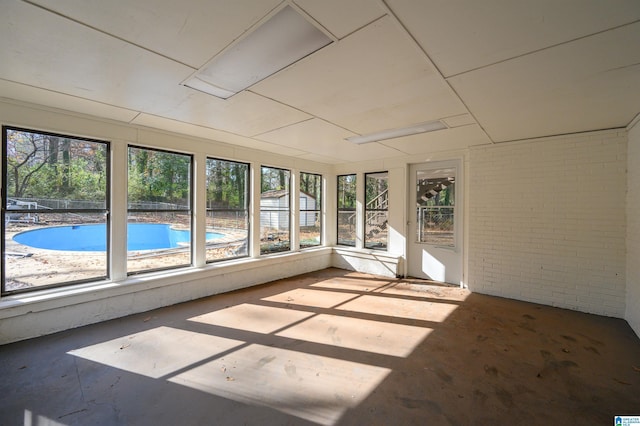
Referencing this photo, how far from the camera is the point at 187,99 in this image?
8.70ft

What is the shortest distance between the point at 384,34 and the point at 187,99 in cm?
202

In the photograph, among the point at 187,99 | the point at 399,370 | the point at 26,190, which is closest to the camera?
the point at 399,370

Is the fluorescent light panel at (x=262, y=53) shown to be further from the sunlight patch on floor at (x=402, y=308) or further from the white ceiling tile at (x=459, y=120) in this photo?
the sunlight patch on floor at (x=402, y=308)

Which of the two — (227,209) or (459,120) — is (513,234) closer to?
(459,120)

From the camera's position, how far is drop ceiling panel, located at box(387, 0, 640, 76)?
138 cm

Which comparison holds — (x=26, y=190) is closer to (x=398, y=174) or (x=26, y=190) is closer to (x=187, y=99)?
(x=187, y=99)

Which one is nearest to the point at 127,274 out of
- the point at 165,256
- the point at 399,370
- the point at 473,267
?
the point at 165,256

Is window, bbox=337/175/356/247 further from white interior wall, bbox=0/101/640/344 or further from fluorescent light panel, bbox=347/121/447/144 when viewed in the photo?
fluorescent light panel, bbox=347/121/447/144

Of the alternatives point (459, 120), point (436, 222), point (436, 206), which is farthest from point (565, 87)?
point (436, 222)

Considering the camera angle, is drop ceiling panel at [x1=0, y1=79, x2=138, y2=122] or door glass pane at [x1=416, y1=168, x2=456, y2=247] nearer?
drop ceiling panel at [x1=0, y1=79, x2=138, y2=122]

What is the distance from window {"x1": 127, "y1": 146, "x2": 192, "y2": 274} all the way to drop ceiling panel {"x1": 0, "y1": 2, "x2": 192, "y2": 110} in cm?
122

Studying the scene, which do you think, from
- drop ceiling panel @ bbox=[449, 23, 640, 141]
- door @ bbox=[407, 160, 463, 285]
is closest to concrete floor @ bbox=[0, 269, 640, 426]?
door @ bbox=[407, 160, 463, 285]

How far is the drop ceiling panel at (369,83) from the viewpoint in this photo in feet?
5.74

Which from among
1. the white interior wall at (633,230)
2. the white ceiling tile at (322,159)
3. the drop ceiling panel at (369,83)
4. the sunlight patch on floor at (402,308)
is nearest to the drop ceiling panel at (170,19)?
the drop ceiling panel at (369,83)
